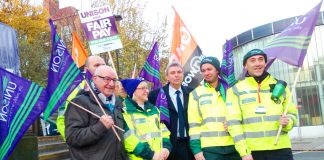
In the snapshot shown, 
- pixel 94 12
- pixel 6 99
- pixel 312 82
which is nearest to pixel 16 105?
pixel 6 99

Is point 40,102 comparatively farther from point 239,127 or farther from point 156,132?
point 239,127

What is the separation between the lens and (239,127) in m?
4.79

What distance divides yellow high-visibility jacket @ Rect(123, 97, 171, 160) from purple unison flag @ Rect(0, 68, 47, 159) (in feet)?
3.44

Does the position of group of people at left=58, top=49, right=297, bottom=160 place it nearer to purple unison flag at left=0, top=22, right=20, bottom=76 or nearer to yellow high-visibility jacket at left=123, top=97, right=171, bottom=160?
yellow high-visibility jacket at left=123, top=97, right=171, bottom=160

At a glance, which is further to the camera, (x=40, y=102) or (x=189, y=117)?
(x=189, y=117)

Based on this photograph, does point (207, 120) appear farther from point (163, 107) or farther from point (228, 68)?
point (228, 68)

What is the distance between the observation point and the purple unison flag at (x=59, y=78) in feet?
15.5

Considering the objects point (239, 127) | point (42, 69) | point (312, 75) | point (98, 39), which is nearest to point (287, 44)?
point (239, 127)

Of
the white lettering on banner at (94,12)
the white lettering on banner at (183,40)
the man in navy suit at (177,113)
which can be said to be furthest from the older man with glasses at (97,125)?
the white lettering on banner at (94,12)

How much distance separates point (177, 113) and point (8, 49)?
5537 mm

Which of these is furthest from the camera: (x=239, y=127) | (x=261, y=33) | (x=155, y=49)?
(x=261, y=33)

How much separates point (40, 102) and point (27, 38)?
3039cm

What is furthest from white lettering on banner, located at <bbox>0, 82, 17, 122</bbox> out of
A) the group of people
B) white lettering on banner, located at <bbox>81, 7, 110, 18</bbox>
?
white lettering on banner, located at <bbox>81, 7, 110, 18</bbox>

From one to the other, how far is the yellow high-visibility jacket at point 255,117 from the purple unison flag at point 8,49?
6.07 metres
